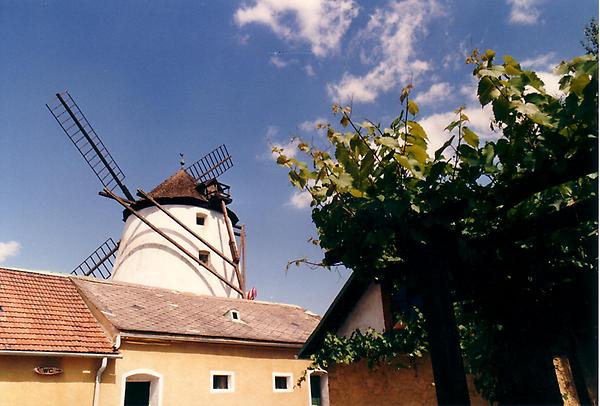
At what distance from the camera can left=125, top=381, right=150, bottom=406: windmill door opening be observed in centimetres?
1220

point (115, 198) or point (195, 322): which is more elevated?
point (115, 198)

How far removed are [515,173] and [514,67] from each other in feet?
2.19

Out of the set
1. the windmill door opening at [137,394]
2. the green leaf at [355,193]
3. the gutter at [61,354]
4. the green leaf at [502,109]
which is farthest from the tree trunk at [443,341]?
the windmill door opening at [137,394]

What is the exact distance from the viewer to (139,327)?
1248 cm

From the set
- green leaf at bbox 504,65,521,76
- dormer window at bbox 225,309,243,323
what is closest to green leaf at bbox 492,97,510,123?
green leaf at bbox 504,65,521,76

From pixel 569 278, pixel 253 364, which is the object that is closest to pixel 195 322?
pixel 253 364

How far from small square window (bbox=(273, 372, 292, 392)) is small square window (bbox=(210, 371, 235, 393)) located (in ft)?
6.27

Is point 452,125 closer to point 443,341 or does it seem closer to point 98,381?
point 443,341

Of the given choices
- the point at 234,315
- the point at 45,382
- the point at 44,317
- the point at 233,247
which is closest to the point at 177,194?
the point at 233,247

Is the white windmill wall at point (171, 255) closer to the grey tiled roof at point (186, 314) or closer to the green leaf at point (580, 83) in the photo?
the grey tiled roof at point (186, 314)

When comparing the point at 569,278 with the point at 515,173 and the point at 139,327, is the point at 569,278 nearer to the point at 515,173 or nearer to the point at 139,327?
the point at 515,173

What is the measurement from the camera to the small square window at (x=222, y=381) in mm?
13672

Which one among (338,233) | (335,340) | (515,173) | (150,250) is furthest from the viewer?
(150,250)

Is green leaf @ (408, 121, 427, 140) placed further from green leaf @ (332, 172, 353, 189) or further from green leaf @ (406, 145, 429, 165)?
green leaf @ (332, 172, 353, 189)
